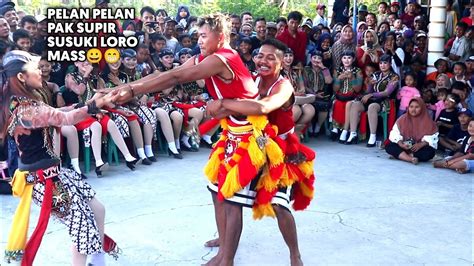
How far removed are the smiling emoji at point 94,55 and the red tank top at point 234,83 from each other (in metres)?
3.43

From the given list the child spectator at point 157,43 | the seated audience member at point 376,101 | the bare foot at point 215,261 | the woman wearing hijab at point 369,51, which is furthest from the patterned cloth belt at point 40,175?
the woman wearing hijab at point 369,51

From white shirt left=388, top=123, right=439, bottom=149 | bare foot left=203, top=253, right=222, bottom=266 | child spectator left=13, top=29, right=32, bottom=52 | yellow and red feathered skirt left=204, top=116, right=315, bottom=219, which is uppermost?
child spectator left=13, top=29, right=32, bottom=52

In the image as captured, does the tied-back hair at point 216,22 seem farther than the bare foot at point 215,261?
No

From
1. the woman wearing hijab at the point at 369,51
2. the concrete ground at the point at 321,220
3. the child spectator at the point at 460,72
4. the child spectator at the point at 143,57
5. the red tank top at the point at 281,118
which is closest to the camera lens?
the red tank top at the point at 281,118

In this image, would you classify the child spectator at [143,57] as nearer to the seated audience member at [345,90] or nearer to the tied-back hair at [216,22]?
the seated audience member at [345,90]

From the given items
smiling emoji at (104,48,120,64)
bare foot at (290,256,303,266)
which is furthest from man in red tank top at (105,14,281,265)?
smiling emoji at (104,48,120,64)

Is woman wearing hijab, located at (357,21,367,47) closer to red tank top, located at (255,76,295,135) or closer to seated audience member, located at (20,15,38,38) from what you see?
seated audience member, located at (20,15,38,38)

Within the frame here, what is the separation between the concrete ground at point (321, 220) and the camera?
4.24m

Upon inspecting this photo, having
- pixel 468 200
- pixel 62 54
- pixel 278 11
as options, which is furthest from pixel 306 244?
pixel 278 11

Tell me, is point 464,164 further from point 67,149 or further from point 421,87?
point 67,149

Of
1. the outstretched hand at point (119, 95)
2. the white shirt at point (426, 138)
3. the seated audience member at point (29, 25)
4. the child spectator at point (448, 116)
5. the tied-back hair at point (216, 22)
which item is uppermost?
the tied-back hair at point (216, 22)

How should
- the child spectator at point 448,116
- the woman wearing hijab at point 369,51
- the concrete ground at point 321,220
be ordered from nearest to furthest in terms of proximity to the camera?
the concrete ground at point 321,220 → the child spectator at point 448,116 → the woman wearing hijab at point 369,51

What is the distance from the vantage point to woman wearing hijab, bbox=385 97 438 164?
23.3 ft

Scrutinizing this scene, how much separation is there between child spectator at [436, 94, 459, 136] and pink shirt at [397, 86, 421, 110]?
0.47 meters
